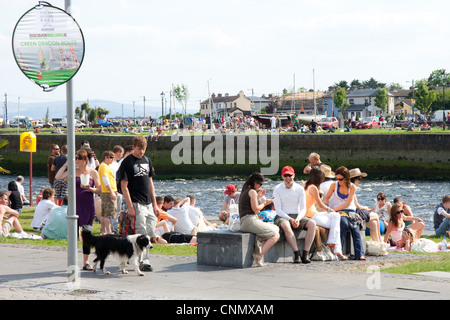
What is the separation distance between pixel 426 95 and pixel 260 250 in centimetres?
11575

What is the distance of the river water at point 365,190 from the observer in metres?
36.4

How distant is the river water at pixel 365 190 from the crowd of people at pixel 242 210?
17.2 metres

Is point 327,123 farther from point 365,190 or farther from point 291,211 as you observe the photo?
point 291,211

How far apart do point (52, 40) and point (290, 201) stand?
4252 mm

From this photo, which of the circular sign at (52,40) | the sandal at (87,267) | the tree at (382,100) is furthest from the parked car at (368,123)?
the circular sign at (52,40)

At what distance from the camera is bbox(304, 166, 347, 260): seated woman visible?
11.4 m

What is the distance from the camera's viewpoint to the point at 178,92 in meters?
144

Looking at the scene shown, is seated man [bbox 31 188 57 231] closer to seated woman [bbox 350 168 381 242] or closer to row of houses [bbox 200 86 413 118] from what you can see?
seated woman [bbox 350 168 381 242]

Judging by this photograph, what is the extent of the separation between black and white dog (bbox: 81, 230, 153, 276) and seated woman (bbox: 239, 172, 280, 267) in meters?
1.55

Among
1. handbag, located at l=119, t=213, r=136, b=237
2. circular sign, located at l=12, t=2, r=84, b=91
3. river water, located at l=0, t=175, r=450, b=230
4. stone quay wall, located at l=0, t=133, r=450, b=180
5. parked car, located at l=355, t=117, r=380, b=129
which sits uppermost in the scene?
circular sign, located at l=12, t=2, r=84, b=91

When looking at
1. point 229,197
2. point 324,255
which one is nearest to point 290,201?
point 324,255

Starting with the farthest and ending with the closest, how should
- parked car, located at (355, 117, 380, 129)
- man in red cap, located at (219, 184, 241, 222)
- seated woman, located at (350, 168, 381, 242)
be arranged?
parked car, located at (355, 117, 380, 129)
man in red cap, located at (219, 184, 241, 222)
seated woman, located at (350, 168, 381, 242)

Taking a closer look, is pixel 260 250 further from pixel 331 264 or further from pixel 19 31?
pixel 19 31

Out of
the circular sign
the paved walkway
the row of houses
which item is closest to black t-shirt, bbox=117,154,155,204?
the paved walkway
